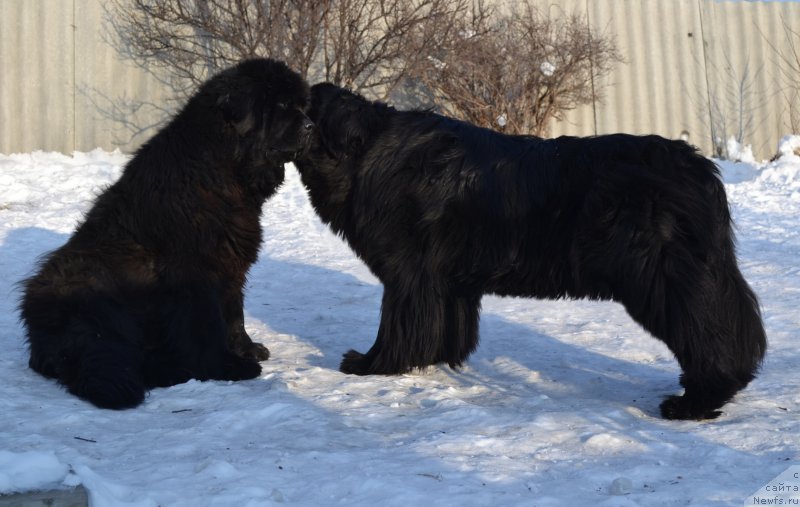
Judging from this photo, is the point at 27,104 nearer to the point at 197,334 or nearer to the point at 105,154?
the point at 105,154

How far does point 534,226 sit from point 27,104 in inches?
312

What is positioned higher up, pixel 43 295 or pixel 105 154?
pixel 105 154

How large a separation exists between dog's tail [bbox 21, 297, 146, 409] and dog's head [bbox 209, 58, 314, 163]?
1.09 meters

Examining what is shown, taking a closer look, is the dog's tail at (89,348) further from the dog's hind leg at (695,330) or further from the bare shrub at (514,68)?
the bare shrub at (514,68)

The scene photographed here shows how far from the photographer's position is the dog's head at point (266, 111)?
4316 millimetres

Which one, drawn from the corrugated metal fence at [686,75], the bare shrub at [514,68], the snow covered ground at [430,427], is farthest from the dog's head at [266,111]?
the corrugated metal fence at [686,75]

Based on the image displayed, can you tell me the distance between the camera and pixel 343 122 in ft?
14.5

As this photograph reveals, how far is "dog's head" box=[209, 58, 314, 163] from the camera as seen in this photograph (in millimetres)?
4316

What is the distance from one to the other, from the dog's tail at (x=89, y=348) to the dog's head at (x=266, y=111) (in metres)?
1.09

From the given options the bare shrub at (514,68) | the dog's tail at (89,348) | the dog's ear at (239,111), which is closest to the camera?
the dog's tail at (89,348)

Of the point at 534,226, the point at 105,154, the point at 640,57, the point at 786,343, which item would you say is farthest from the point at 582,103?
the point at 534,226

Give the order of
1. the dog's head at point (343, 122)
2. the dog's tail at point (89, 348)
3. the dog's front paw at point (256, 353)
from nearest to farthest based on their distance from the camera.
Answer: the dog's tail at point (89, 348), the dog's head at point (343, 122), the dog's front paw at point (256, 353)

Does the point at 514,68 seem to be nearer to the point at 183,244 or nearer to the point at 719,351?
the point at 183,244

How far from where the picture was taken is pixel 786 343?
15.5 feet
